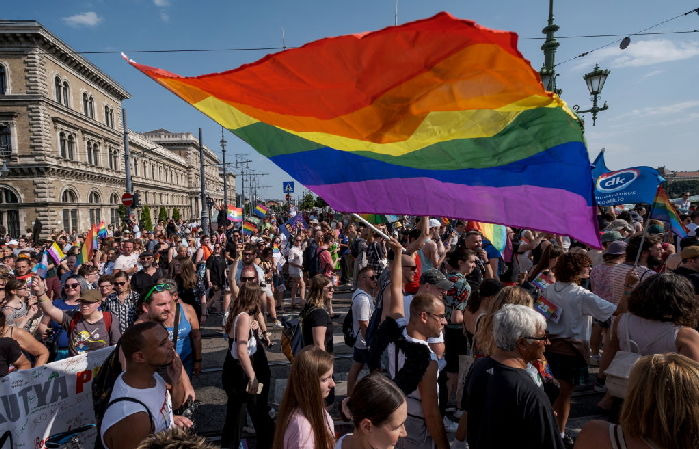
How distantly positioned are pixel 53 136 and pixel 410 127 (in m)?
44.4

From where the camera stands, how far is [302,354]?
2.41 meters

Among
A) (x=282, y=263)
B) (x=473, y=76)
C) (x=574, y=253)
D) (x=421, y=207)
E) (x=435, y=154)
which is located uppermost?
(x=473, y=76)

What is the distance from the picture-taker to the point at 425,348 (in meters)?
2.63

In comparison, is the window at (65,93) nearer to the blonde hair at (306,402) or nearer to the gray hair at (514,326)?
the blonde hair at (306,402)

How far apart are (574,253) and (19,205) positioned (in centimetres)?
4362

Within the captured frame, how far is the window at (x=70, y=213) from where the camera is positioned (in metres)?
39.1

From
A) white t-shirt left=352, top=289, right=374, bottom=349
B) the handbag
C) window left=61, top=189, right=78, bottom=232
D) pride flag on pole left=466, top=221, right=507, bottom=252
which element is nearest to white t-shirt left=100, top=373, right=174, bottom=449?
white t-shirt left=352, top=289, right=374, bottom=349

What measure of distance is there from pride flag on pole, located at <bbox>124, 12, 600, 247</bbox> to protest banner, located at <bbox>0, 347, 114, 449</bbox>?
232 cm

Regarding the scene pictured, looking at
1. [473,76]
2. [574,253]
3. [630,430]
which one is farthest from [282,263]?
[630,430]

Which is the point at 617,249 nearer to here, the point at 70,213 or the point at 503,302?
the point at 503,302

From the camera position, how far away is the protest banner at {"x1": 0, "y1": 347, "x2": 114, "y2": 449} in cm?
301

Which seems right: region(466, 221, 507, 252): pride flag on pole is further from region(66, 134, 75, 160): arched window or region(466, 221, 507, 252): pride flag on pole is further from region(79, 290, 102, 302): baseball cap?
region(66, 134, 75, 160): arched window

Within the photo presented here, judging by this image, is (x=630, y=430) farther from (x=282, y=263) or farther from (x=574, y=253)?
(x=282, y=263)

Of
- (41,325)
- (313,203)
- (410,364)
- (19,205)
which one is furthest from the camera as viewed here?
(313,203)
